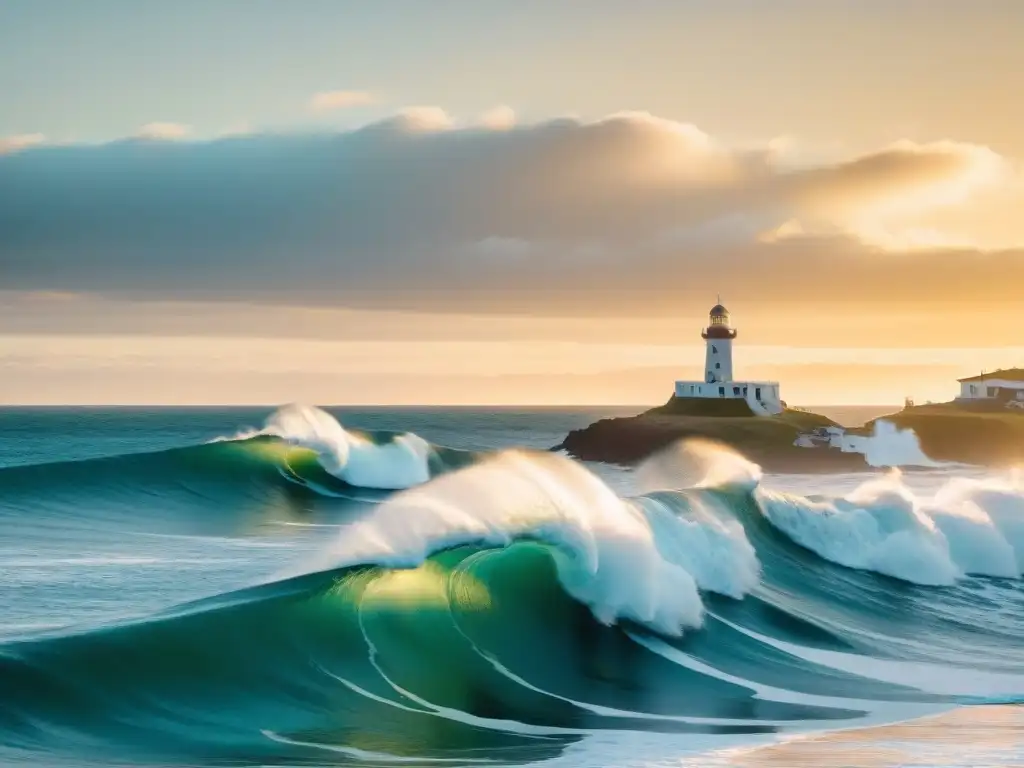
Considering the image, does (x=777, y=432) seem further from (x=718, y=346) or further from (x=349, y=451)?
(x=349, y=451)

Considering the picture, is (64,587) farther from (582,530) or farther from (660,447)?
Result: (660,447)

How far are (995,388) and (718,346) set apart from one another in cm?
1713

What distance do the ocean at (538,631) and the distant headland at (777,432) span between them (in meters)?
39.7

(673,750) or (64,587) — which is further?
(64,587)

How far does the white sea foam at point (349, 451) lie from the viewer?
123 ft

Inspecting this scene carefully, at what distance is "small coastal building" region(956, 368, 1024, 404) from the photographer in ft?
245

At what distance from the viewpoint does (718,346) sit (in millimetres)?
68000

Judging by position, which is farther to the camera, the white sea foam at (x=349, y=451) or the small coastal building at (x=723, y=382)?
the small coastal building at (x=723, y=382)

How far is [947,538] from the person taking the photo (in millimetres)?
22000

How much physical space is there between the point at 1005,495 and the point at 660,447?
41.1m

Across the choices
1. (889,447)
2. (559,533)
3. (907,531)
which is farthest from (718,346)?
(559,533)

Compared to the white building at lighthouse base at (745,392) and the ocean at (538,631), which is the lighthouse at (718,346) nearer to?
the white building at lighthouse base at (745,392)

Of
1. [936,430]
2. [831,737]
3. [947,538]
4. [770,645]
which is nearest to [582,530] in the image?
[770,645]

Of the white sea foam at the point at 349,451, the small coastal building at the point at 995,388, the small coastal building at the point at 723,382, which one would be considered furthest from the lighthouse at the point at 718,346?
the white sea foam at the point at 349,451
